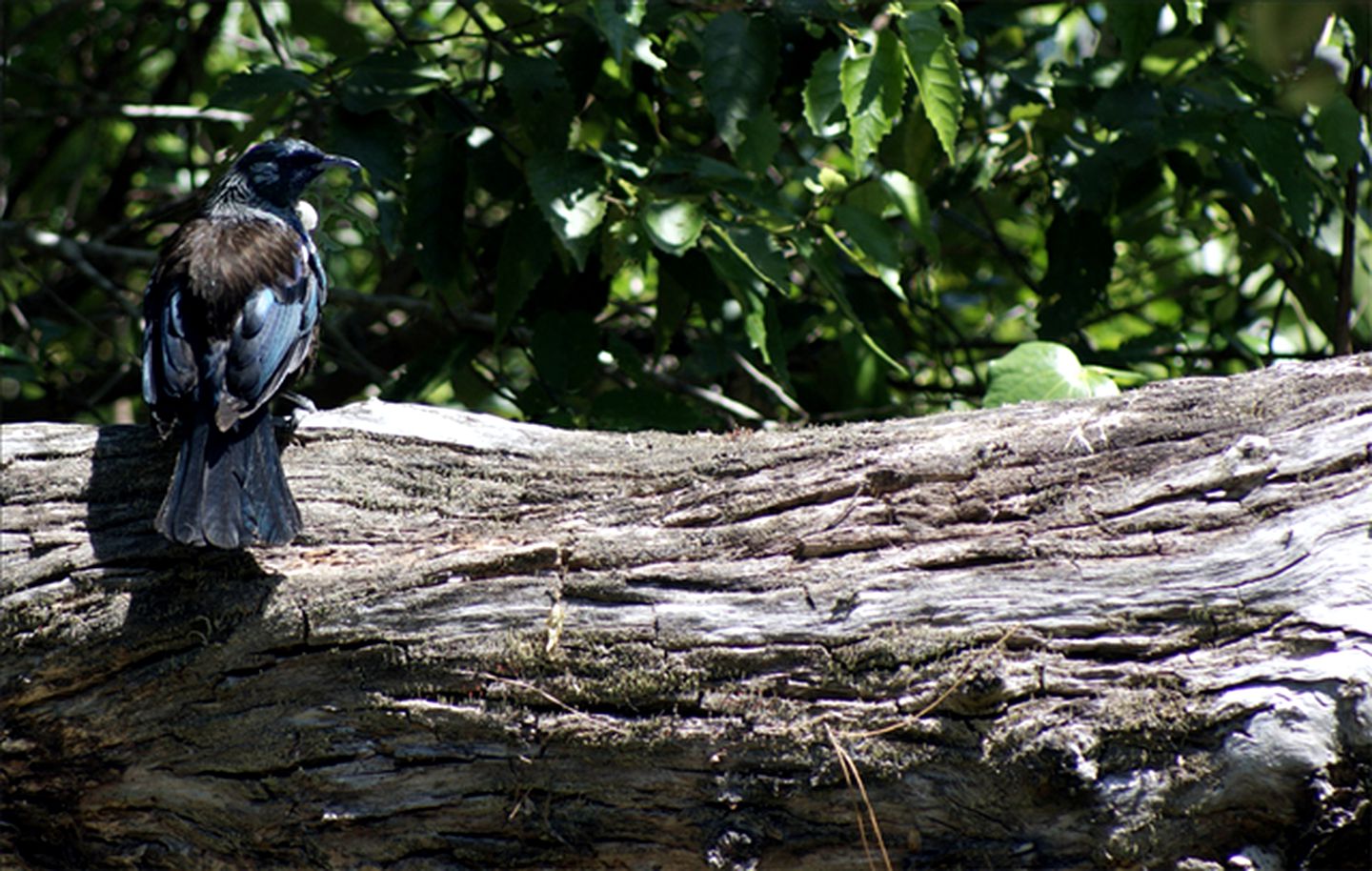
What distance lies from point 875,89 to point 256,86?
5.17 ft

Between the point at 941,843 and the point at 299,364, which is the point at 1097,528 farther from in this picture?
the point at 299,364

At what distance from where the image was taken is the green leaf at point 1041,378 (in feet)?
9.25

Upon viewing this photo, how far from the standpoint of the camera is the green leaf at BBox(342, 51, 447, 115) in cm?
348

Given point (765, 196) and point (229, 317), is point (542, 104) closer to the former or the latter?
point (765, 196)

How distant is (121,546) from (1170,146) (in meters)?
2.91

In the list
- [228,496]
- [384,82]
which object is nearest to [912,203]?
[384,82]

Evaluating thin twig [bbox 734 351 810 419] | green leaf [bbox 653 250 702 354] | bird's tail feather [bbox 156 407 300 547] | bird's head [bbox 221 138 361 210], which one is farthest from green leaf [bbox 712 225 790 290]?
bird's head [bbox 221 138 361 210]

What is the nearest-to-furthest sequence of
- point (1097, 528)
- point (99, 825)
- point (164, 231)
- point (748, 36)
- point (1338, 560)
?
point (1338, 560), point (1097, 528), point (99, 825), point (748, 36), point (164, 231)

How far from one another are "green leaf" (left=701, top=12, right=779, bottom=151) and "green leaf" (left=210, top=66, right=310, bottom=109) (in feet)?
3.49

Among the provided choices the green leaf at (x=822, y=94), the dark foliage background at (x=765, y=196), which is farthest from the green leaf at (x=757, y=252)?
the green leaf at (x=822, y=94)

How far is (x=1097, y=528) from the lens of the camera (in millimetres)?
2238

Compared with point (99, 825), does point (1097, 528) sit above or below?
above

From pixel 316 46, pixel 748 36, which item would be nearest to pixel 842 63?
pixel 748 36

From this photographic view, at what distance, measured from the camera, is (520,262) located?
351cm
